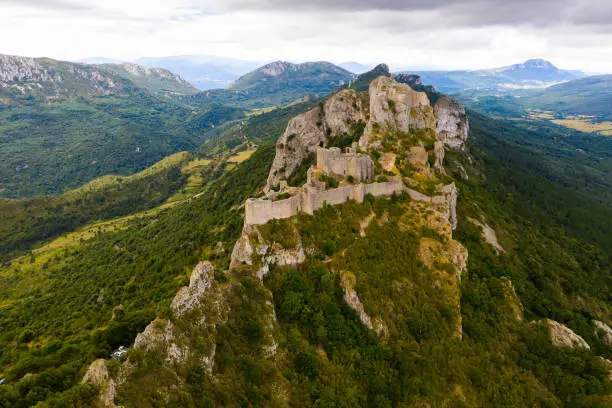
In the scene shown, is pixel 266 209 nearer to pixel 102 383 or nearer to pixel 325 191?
pixel 325 191

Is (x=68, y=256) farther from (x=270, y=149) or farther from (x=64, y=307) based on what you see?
(x=270, y=149)

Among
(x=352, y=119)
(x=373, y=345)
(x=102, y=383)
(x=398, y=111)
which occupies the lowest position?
(x=373, y=345)

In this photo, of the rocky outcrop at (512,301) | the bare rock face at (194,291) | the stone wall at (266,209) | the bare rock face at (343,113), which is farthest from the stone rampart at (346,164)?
the bare rock face at (343,113)

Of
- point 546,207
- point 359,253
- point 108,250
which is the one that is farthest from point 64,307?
point 546,207

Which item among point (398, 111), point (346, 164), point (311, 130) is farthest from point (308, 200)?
point (311, 130)

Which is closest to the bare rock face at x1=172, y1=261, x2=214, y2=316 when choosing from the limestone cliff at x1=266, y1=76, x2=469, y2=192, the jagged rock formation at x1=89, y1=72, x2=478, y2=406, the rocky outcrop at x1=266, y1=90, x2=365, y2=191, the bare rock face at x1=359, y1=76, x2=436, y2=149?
the jagged rock formation at x1=89, y1=72, x2=478, y2=406

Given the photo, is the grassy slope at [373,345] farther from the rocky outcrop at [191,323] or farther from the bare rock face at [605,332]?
the bare rock face at [605,332]
